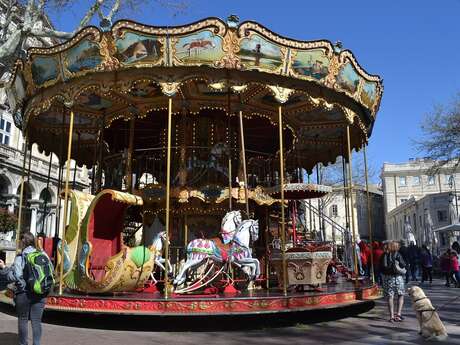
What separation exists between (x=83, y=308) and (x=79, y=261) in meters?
1.37

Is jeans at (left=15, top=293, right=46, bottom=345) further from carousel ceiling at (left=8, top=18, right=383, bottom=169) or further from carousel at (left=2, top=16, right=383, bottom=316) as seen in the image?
carousel ceiling at (left=8, top=18, right=383, bottom=169)

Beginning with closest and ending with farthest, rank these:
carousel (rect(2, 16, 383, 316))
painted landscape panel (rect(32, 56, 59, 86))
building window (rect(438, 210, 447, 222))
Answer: carousel (rect(2, 16, 383, 316)) → painted landscape panel (rect(32, 56, 59, 86)) → building window (rect(438, 210, 447, 222))

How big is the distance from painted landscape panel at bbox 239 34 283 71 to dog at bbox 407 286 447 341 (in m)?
5.72

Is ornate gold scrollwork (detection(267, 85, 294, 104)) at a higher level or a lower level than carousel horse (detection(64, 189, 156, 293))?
higher

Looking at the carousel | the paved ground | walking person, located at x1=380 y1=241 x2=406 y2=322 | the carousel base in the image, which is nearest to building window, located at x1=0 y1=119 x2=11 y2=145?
the carousel

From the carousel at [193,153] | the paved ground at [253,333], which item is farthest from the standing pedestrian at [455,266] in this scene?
the paved ground at [253,333]

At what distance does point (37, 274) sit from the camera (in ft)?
19.0

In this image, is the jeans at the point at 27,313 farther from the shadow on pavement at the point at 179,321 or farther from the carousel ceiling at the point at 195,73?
the carousel ceiling at the point at 195,73

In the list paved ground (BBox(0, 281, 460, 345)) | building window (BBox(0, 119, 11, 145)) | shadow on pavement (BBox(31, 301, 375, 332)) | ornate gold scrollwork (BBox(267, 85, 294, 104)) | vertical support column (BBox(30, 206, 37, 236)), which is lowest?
paved ground (BBox(0, 281, 460, 345))

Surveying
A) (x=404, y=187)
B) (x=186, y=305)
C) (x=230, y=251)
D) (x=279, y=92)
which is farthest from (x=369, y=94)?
(x=404, y=187)

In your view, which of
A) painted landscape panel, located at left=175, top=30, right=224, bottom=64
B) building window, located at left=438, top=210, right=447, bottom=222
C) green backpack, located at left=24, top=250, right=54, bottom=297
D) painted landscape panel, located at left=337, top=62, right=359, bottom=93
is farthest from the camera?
building window, located at left=438, top=210, right=447, bottom=222

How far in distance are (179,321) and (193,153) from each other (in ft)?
19.9

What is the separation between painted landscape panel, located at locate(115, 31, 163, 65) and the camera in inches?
387

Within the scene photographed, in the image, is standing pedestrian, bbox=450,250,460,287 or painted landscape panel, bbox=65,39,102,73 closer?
painted landscape panel, bbox=65,39,102,73
